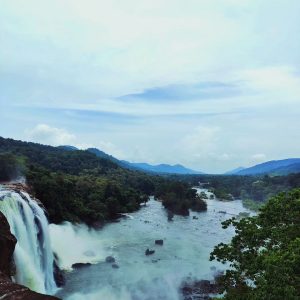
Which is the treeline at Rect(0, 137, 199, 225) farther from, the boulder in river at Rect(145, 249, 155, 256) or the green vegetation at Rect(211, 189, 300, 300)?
the green vegetation at Rect(211, 189, 300, 300)

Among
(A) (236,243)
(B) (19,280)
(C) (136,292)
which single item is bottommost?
(C) (136,292)

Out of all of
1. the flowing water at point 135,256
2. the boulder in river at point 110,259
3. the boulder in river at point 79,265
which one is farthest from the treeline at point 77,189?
A: the boulder in river at point 79,265

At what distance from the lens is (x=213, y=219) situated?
6612 cm

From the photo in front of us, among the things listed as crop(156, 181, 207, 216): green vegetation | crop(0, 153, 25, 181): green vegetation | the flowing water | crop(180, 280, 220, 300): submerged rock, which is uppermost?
crop(0, 153, 25, 181): green vegetation

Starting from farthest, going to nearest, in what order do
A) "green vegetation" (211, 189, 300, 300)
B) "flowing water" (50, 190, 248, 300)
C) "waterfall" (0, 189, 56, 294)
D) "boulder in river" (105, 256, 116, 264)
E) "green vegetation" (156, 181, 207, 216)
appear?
"green vegetation" (156, 181, 207, 216)
"boulder in river" (105, 256, 116, 264)
"flowing water" (50, 190, 248, 300)
"waterfall" (0, 189, 56, 294)
"green vegetation" (211, 189, 300, 300)

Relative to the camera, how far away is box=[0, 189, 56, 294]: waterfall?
22.8 metres

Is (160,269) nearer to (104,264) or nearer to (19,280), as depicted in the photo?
(104,264)

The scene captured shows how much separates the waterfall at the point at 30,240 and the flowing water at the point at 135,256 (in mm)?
2062

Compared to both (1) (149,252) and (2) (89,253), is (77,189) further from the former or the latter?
(1) (149,252)

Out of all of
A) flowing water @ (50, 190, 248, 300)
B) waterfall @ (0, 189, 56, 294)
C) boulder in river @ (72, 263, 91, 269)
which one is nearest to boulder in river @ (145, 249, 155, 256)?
flowing water @ (50, 190, 248, 300)

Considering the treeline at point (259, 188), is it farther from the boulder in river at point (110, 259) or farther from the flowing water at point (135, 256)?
the boulder in river at point (110, 259)

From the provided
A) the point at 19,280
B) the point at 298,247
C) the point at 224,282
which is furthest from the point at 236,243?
the point at 19,280

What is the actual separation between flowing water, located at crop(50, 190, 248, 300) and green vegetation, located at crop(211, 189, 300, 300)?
14845 millimetres

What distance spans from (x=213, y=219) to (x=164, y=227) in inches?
514
